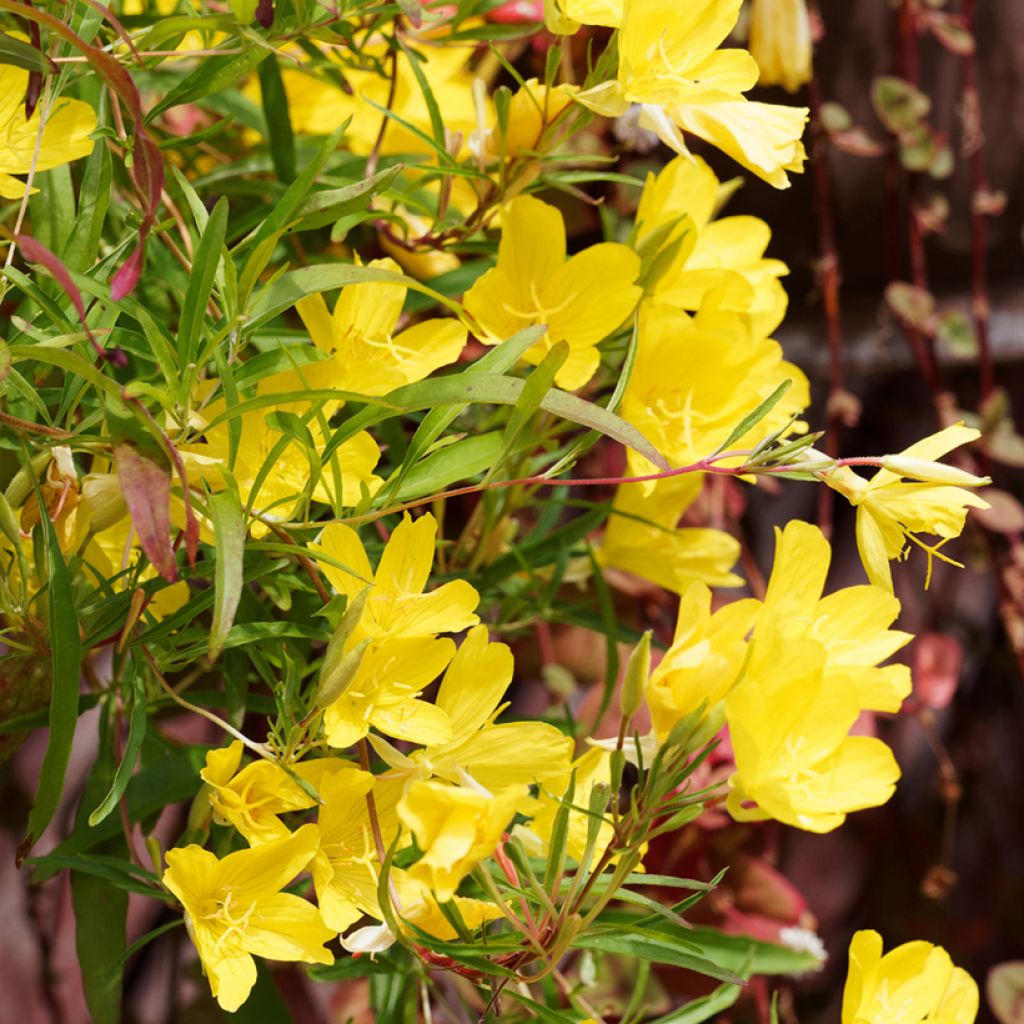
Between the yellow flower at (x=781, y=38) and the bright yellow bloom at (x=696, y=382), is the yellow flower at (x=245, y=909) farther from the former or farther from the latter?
the yellow flower at (x=781, y=38)

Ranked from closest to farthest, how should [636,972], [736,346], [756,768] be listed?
[756,768]
[736,346]
[636,972]

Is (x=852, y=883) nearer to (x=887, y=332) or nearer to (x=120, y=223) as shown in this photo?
(x=887, y=332)

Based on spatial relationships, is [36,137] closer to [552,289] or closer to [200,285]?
[200,285]

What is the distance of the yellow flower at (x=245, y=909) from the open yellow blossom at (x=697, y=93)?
0.28 metres

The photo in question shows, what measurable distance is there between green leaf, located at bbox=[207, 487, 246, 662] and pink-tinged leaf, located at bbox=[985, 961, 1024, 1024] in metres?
0.73

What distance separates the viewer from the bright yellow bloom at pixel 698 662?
36 centimetres

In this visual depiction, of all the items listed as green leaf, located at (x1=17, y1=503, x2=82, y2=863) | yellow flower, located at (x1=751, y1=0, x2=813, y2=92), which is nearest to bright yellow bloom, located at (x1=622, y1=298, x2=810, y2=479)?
green leaf, located at (x1=17, y1=503, x2=82, y2=863)

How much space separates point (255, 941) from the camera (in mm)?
387

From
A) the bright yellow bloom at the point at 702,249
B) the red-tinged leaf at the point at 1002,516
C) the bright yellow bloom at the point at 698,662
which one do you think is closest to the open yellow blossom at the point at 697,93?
the bright yellow bloom at the point at 702,249

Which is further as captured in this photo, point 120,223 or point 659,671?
point 120,223

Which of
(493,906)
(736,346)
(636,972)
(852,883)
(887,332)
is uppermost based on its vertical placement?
(736,346)

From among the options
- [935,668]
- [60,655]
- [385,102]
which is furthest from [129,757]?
[935,668]

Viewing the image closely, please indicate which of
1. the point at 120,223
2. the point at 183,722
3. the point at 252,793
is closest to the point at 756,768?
the point at 252,793

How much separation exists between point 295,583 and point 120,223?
0.20 meters
